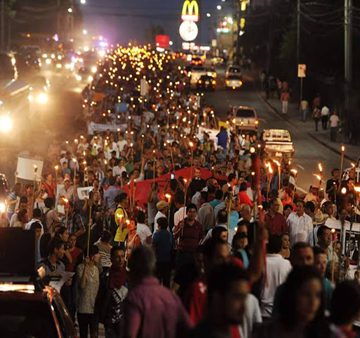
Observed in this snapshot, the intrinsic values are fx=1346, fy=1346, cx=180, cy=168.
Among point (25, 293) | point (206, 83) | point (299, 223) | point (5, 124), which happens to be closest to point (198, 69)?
point (206, 83)

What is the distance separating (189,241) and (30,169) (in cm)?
755

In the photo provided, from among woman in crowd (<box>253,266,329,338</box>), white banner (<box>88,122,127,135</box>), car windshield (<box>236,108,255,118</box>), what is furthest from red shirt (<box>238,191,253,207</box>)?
car windshield (<box>236,108,255,118</box>)

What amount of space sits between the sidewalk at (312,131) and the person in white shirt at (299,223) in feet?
75.0

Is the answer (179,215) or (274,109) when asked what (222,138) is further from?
(274,109)

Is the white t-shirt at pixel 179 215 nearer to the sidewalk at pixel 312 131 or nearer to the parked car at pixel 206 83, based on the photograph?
the sidewalk at pixel 312 131

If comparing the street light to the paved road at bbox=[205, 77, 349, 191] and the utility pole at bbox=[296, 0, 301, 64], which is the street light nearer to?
the paved road at bbox=[205, 77, 349, 191]

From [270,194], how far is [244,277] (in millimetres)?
13056

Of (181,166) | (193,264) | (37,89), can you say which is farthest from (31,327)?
(37,89)

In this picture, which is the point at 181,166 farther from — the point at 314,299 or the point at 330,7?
the point at 330,7

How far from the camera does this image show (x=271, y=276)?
10.6 metres

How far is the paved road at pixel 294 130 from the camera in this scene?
126ft

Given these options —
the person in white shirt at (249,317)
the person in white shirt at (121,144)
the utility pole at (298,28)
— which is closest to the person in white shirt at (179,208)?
the person in white shirt at (249,317)

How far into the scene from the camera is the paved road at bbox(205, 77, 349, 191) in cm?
3838

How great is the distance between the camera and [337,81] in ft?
221
